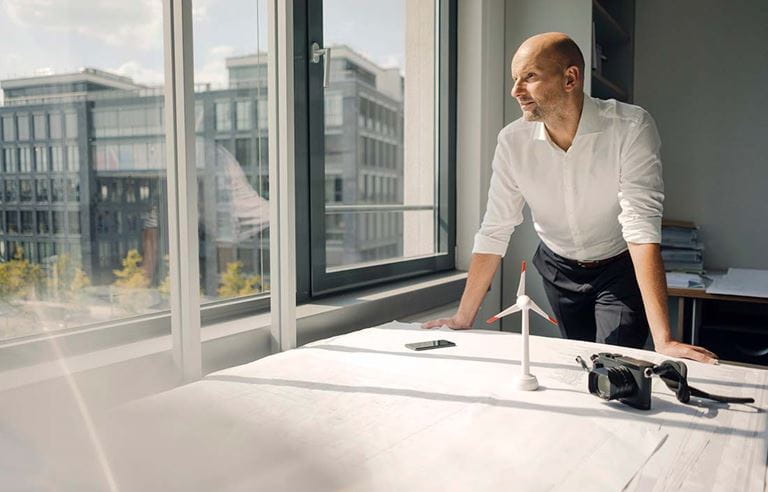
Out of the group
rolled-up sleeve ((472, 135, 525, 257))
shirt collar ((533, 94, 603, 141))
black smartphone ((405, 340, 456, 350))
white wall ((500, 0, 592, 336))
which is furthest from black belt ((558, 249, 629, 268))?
white wall ((500, 0, 592, 336))

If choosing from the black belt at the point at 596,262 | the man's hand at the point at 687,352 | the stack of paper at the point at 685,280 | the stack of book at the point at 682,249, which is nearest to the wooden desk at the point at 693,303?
the stack of paper at the point at 685,280

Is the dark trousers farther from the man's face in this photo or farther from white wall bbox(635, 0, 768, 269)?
white wall bbox(635, 0, 768, 269)

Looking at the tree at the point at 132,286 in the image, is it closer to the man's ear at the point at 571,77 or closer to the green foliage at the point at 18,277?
the green foliage at the point at 18,277

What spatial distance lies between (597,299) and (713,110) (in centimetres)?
186

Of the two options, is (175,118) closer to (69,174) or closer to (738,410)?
(69,174)

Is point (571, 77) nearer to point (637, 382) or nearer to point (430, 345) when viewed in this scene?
point (430, 345)

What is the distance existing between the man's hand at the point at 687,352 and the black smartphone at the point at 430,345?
50 centimetres

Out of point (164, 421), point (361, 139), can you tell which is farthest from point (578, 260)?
point (164, 421)

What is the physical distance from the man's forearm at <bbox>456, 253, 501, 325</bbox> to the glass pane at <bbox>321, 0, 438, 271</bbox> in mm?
513

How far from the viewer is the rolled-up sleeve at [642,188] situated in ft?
5.45

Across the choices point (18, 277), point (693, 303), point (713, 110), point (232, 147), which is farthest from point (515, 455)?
point (713, 110)

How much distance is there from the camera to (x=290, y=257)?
1638 mm

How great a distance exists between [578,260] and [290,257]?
0.96m

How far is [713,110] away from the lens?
3254 millimetres
